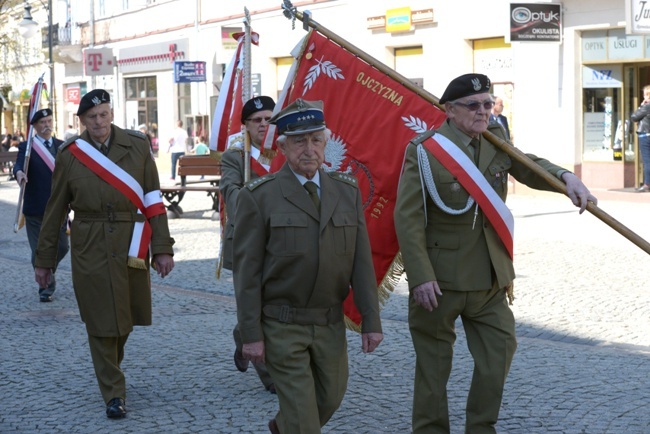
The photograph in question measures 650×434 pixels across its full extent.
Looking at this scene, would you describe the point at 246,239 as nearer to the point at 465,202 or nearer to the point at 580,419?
the point at 465,202

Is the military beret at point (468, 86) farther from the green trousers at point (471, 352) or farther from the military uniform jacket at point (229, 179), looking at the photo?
the military uniform jacket at point (229, 179)

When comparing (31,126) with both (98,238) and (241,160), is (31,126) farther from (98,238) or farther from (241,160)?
(98,238)

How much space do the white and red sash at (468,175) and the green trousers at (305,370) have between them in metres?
0.92

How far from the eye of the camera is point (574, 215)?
1858 centimetres

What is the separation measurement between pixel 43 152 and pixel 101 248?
4996mm

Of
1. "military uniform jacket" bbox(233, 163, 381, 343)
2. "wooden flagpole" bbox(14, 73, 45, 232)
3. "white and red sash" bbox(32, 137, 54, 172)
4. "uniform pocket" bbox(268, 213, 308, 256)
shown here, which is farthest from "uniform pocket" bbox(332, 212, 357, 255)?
"white and red sash" bbox(32, 137, 54, 172)

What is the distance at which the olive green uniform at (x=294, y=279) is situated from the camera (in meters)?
4.85

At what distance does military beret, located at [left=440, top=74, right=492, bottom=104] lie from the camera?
5.34 meters

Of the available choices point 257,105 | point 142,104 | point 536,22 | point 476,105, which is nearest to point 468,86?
point 476,105

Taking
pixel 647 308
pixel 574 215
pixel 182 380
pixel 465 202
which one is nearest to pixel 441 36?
pixel 574 215

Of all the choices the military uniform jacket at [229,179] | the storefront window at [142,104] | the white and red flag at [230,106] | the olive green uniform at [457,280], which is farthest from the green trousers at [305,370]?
the storefront window at [142,104]

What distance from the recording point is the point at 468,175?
5434 millimetres

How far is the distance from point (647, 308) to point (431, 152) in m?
5.00

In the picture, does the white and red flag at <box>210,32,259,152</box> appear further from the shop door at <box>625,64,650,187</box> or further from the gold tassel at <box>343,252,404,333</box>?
the shop door at <box>625,64,650,187</box>
